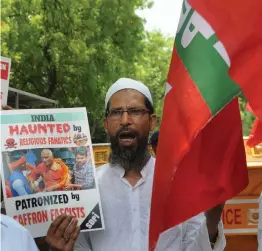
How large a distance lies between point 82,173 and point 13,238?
0.86 metres

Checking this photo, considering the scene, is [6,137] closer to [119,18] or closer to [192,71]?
[192,71]

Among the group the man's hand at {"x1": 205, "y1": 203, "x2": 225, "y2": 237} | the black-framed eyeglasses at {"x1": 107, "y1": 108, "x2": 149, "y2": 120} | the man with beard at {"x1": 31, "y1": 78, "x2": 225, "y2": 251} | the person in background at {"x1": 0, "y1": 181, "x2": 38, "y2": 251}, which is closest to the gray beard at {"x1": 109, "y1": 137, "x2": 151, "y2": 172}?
the man with beard at {"x1": 31, "y1": 78, "x2": 225, "y2": 251}

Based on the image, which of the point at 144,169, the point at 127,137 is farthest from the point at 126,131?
the point at 144,169

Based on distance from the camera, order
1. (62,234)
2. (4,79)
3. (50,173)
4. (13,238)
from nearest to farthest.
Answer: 1. (13,238)
2. (62,234)
3. (50,173)
4. (4,79)

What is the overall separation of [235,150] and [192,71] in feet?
1.54

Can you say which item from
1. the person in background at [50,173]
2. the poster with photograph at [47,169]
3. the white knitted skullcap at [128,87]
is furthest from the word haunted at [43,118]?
the white knitted skullcap at [128,87]

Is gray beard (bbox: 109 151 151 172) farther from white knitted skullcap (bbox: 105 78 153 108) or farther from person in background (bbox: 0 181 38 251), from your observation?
person in background (bbox: 0 181 38 251)

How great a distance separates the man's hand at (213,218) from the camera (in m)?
2.42

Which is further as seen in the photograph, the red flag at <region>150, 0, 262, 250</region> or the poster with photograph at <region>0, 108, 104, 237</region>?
the poster with photograph at <region>0, 108, 104, 237</region>

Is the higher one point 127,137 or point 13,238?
point 127,137

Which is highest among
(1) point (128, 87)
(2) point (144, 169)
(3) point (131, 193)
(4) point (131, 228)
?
(1) point (128, 87)

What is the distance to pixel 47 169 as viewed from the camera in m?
2.44

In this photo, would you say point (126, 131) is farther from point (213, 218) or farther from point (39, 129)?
point (213, 218)

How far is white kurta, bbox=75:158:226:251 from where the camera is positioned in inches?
103
